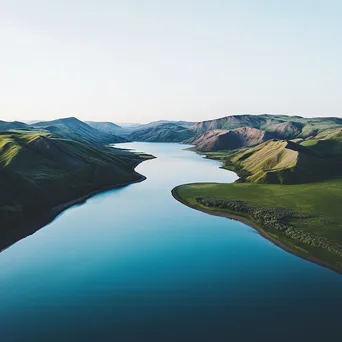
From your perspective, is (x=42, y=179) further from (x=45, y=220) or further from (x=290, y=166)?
(x=290, y=166)

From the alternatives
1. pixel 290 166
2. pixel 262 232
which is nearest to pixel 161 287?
pixel 262 232

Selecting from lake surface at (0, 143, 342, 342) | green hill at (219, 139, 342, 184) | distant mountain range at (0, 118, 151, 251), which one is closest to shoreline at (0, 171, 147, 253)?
distant mountain range at (0, 118, 151, 251)

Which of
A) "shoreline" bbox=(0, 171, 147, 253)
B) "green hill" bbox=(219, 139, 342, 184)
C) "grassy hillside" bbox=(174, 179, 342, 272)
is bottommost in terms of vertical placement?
"shoreline" bbox=(0, 171, 147, 253)

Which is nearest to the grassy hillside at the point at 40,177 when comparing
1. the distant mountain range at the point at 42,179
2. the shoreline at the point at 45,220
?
the distant mountain range at the point at 42,179

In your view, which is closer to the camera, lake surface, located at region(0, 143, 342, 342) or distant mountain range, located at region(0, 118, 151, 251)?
lake surface, located at region(0, 143, 342, 342)

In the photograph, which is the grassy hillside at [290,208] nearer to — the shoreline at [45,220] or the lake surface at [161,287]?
the lake surface at [161,287]

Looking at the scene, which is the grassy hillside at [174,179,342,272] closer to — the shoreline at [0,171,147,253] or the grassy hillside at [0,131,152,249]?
the shoreline at [0,171,147,253]

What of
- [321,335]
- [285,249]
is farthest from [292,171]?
[321,335]

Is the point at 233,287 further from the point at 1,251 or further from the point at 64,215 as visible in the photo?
the point at 64,215

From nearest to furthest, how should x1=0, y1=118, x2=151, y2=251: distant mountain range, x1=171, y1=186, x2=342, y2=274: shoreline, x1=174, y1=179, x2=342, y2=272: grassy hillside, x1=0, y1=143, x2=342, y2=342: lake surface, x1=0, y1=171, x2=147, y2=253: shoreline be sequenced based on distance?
x1=0, y1=143, x2=342, y2=342: lake surface < x1=171, y1=186, x2=342, y2=274: shoreline < x1=174, y1=179, x2=342, y2=272: grassy hillside < x1=0, y1=171, x2=147, y2=253: shoreline < x1=0, y1=118, x2=151, y2=251: distant mountain range
